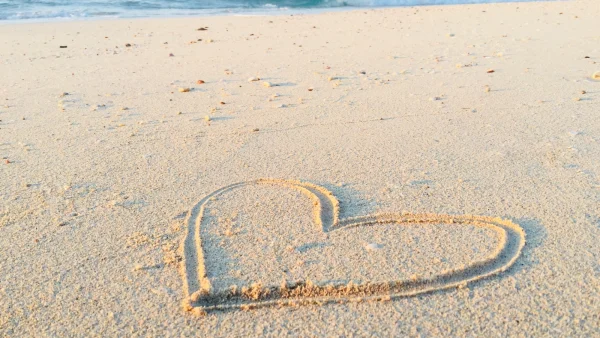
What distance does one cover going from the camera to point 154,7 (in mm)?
11305

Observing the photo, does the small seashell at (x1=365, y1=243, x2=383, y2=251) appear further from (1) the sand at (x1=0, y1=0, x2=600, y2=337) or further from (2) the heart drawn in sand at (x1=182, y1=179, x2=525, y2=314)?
(2) the heart drawn in sand at (x1=182, y1=179, x2=525, y2=314)

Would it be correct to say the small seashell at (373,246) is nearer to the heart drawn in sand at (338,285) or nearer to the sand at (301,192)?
the sand at (301,192)

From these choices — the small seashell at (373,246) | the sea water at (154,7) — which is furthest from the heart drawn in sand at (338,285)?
the sea water at (154,7)

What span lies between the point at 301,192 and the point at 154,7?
10.0m

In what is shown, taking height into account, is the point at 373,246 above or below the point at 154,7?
above

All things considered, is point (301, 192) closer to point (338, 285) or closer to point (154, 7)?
point (338, 285)

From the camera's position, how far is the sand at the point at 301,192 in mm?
1571

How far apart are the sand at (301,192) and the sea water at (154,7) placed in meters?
6.08

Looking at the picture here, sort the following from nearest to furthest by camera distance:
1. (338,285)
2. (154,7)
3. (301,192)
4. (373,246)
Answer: (338,285)
(373,246)
(301,192)
(154,7)

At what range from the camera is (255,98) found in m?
3.79

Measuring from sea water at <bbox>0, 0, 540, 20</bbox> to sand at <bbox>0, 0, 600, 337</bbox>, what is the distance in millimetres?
6078

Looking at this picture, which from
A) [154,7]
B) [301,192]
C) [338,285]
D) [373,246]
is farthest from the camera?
[154,7]

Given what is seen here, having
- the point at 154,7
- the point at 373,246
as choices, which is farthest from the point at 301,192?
the point at 154,7

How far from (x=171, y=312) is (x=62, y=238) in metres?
0.63
